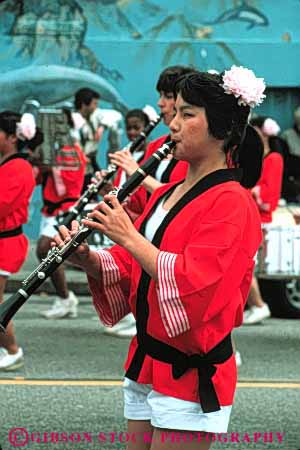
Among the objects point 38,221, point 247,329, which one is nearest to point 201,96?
point 247,329

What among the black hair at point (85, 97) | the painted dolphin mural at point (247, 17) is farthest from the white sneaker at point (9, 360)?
the painted dolphin mural at point (247, 17)

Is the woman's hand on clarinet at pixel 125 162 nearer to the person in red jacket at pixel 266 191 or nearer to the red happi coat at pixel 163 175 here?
the red happi coat at pixel 163 175

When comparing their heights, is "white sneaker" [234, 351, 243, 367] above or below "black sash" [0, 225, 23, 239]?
below

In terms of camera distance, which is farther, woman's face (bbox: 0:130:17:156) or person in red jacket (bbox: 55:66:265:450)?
woman's face (bbox: 0:130:17:156)

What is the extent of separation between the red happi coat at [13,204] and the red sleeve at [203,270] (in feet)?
13.9

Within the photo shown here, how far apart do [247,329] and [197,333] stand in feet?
20.9

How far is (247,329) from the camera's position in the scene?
988 centimetres

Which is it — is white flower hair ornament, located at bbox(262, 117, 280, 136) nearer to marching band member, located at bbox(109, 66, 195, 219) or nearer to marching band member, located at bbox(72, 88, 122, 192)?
marching band member, located at bbox(72, 88, 122, 192)

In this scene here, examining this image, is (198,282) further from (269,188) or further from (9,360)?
(269,188)

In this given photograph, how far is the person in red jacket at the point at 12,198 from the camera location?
25.2ft

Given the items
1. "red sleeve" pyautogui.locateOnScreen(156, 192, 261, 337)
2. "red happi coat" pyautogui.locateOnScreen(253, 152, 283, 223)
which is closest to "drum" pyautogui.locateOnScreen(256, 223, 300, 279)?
"red happi coat" pyautogui.locateOnScreen(253, 152, 283, 223)

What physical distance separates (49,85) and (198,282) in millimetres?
12758

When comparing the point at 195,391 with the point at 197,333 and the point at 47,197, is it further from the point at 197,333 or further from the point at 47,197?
the point at 47,197

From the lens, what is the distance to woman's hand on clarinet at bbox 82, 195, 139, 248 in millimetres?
3508
